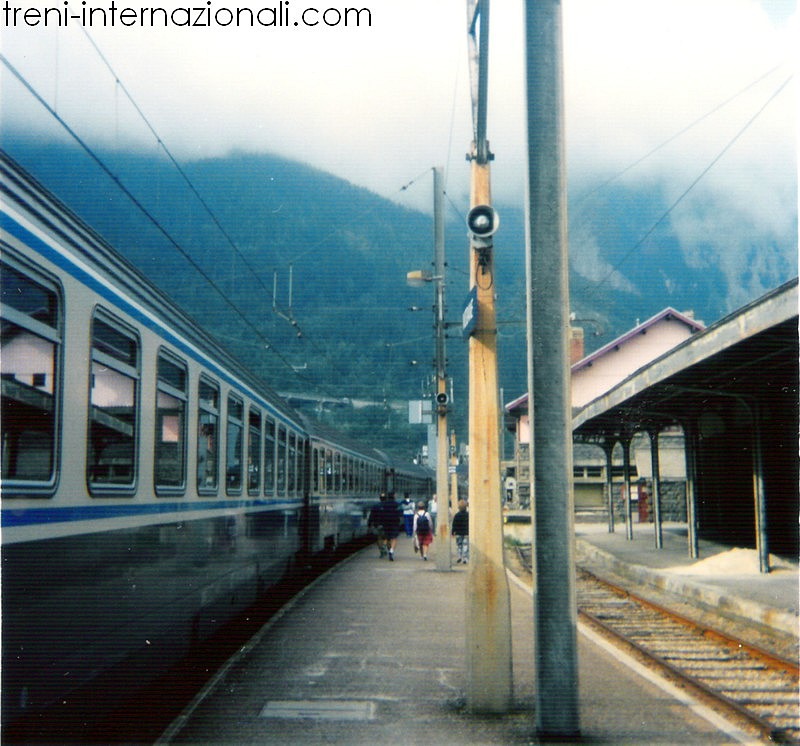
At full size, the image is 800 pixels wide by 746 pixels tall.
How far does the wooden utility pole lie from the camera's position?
275 inches

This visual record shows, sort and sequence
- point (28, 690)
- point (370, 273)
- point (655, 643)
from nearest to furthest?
point (28, 690)
point (655, 643)
point (370, 273)

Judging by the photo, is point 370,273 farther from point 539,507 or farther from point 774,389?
point 539,507

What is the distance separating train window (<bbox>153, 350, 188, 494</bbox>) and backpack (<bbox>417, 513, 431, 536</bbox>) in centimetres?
1442

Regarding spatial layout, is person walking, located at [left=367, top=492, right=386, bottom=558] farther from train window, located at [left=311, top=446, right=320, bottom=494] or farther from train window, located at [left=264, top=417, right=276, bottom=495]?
train window, located at [left=264, top=417, right=276, bottom=495]

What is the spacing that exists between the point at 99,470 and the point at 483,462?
9.72 feet

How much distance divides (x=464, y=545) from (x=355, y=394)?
6295 cm

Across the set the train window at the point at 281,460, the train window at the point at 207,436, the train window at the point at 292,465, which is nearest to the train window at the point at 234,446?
the train window at the point at 207,436

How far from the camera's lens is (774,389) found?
47.6 feet

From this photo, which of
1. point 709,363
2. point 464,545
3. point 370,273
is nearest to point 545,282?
point 709,363

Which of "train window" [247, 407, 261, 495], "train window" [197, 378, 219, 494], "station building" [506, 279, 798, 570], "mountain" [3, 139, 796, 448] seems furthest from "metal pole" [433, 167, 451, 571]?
"mountain" [3, 139, 796, 448]

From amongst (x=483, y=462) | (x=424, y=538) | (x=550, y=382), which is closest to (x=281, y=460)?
(x=483, y=462)

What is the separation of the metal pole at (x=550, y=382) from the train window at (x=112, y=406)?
2.51 m

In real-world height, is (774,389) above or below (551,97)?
below

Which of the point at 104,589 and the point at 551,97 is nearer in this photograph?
the point at 104,589
